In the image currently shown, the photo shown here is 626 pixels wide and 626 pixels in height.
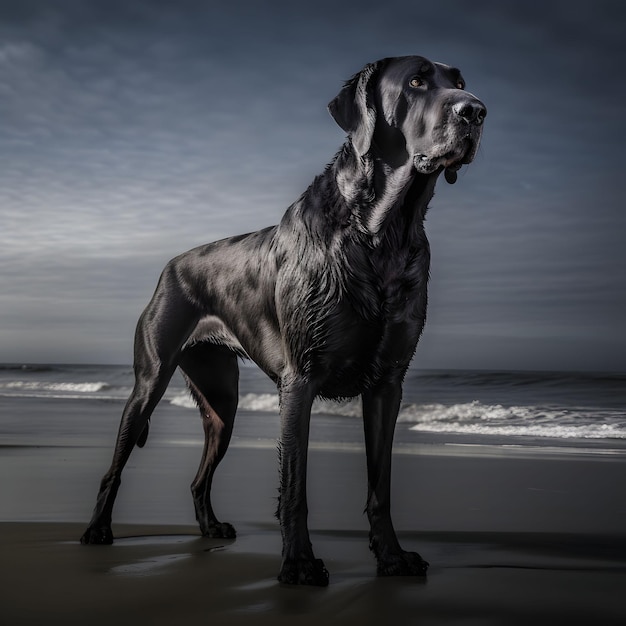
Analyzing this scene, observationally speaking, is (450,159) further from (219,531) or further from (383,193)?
(219,531)

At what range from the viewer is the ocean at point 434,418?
1029 centimetres

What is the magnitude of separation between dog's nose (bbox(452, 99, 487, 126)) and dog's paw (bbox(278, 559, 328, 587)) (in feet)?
6.15

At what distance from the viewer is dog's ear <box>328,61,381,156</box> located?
339 centimetres

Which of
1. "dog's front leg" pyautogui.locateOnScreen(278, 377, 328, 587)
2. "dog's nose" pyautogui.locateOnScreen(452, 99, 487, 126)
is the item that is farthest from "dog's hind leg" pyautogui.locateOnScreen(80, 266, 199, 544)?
"dog's nose" pyautogui.locateOnScreen(452, 99, 487, 126)

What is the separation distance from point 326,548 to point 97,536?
1210 millimetres

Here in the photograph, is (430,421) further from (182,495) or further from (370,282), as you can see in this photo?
(370,282)

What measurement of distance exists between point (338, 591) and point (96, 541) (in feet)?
5.24

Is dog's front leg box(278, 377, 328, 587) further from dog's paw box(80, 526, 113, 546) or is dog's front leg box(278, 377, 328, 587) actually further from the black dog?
dog's paw box(80, 526, 113, 546)

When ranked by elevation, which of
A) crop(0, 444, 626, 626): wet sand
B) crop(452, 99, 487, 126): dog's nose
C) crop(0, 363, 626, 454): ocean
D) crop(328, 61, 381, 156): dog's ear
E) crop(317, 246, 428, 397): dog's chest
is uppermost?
crop(328, 61, 381, 156): dog's ear

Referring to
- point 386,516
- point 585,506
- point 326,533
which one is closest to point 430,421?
point 585,506

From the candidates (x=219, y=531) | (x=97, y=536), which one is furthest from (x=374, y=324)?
(x=97, y=536)

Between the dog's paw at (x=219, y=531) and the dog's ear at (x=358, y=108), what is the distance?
89.5 inches

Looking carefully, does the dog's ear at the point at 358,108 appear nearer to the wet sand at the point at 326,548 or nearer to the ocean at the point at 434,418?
the wet sand at the point at 326,548

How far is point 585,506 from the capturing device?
18.4 feet
